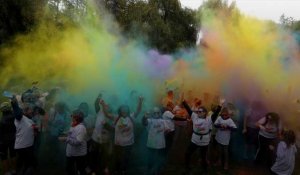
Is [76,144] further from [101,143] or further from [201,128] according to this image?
[201,128]

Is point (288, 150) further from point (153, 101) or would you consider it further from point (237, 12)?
point (237, 12)

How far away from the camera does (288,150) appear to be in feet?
25.2

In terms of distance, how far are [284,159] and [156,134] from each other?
2.67m

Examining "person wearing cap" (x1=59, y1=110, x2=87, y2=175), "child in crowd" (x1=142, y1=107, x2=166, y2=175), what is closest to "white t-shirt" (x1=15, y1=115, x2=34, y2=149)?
"person wearing cap" (x1=59, y1=110, x2=87, y2=175)

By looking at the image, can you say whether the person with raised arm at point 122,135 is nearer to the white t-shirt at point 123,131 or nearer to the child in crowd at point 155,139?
the white t-shirt at point 123,131

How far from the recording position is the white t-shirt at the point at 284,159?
25.1 ft

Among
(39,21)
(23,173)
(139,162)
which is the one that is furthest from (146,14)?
(23,173)

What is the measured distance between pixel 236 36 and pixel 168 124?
18.6ft

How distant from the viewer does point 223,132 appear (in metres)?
9.61

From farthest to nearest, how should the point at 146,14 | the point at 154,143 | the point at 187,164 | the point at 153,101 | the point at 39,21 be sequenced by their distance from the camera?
the point at 146,14 < the point at 39,21 < the point at 153,101 < the point at 187,164 < the point at 154,143

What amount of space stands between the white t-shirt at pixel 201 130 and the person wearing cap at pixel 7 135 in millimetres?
3919

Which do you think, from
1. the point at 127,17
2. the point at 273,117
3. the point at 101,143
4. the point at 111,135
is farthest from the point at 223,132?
the point at 127,17

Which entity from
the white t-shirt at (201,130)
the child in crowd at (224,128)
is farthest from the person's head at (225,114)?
the white t-shirt at (201,130)

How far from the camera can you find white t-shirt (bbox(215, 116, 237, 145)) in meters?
9.52
